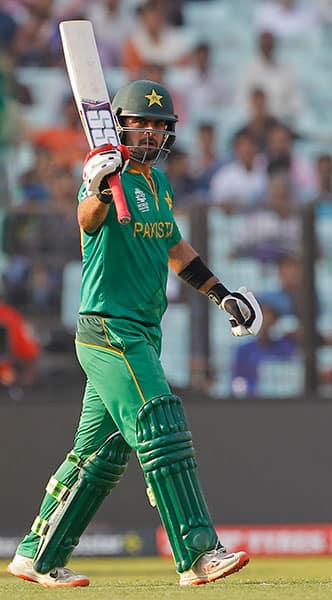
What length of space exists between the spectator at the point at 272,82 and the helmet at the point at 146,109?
20.2ft

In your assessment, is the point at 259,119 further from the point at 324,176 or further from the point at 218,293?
the point at 218,293

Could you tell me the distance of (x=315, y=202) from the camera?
7.69 metres

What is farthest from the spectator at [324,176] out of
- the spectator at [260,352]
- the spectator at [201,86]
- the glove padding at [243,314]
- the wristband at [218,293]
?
the glove padding at [243,314]

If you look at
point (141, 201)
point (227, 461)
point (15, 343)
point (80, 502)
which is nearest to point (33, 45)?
point (15, 343)

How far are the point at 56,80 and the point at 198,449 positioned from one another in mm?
3988

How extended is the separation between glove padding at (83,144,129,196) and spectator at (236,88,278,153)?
6.34 meters

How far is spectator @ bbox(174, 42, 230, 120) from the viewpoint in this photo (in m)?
10.3

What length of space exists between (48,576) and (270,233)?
3.85 metres

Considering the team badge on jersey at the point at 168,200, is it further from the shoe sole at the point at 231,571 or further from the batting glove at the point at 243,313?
the shoe sole at the point at 231,571

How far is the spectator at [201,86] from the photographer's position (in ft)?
33.7

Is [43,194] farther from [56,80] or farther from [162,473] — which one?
[162,473]

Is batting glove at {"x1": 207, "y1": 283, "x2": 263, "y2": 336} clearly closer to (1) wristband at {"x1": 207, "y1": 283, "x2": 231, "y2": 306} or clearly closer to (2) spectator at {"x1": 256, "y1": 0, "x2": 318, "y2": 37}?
(1) wristband at {"x1": 207, "y1": 283, "x2": 231, "y2": 306}

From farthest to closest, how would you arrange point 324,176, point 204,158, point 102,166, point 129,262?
point 204,158 < point 324,176 < point 129,262 < point 102,166

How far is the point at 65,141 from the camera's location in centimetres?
996
